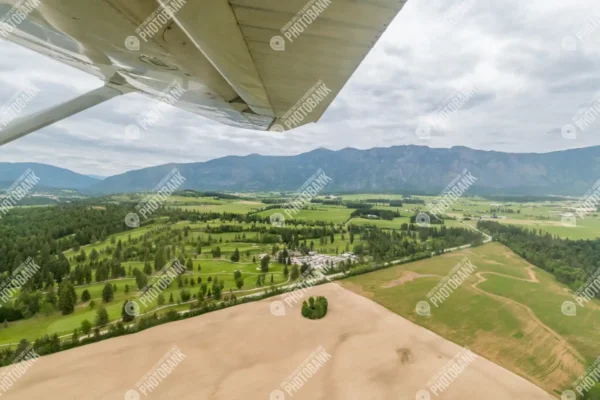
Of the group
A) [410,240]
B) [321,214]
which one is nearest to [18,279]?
[321,214]

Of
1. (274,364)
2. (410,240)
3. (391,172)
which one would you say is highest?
(391,172)

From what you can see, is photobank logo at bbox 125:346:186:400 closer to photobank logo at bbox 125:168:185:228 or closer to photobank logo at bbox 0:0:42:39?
photobank logo at bbox 0:0:42:39

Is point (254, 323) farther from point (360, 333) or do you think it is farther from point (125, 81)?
point (125, 81)

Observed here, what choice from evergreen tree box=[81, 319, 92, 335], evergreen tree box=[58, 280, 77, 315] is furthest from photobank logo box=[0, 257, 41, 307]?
evergreen tree box=[81, 319, 92, 335]

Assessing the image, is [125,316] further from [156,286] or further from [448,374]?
[448,374]

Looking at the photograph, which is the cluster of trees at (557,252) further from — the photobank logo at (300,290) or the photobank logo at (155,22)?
the photobank logo at (155,22)

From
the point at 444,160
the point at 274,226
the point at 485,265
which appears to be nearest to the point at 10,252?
the point at 274,226

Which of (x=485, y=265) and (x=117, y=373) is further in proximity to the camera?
(x=485, y=265)
